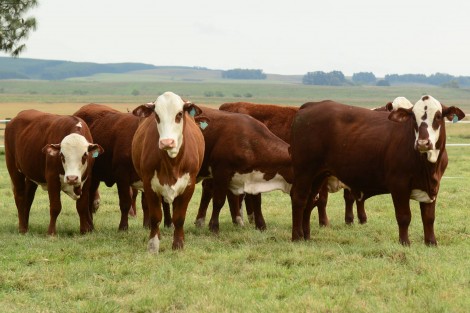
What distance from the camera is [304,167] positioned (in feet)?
31.3

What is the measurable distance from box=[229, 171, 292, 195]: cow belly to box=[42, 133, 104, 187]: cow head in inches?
78.4

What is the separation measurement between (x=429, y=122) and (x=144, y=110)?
3.07 meters

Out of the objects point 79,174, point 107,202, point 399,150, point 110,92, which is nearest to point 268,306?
point 399,150

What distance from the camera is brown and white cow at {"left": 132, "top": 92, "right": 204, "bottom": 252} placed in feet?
27.6

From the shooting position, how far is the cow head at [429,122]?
827 cm

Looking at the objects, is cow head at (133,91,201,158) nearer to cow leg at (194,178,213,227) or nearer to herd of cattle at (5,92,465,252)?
herd of cattle at (5,92,465,252)

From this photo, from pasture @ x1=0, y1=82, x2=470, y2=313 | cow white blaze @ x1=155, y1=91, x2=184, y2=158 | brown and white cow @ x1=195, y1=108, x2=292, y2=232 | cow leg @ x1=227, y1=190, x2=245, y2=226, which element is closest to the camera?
pasture @ x1=0, y1=82, x2=470, y2=313

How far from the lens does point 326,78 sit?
172 m

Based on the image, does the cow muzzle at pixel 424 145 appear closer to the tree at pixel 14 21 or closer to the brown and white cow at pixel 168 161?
the brown and white cow at pixel 168 161

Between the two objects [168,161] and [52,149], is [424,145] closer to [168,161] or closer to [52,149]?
[168,161]

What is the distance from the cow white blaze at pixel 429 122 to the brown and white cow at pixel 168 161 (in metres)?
2.42

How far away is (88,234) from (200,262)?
2446mm

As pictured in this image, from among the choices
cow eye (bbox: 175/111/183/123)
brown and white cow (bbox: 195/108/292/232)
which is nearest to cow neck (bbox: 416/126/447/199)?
brown and white cow (bbox: 195/108/292/232)

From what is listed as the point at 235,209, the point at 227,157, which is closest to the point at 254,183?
the point at 227,157
